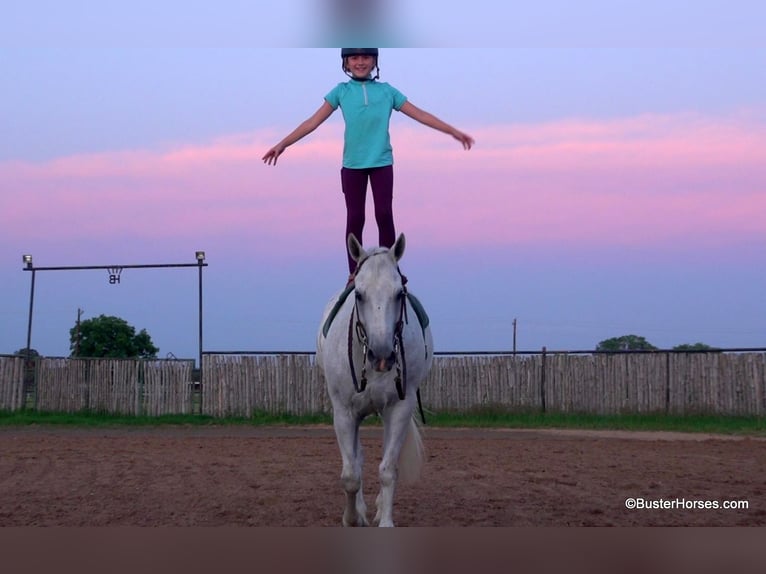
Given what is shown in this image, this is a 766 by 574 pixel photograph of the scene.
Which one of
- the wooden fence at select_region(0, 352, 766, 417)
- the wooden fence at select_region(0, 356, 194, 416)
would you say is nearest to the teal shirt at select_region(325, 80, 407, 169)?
the wooden fence at select_region(0, 352, 766, 417)

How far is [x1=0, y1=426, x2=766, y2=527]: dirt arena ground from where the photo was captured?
881cm

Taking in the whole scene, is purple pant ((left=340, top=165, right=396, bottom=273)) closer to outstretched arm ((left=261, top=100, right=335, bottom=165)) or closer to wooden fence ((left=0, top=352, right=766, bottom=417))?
outstretched arm ((left=261, top=100, right=335, bottom=165))

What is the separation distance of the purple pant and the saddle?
0.22m

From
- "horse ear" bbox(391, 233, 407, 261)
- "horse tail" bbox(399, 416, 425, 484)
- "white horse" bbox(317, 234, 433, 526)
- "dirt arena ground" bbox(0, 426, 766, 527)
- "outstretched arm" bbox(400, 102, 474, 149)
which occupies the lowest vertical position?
"dirt arena ground" bbox(0, 426, 766, 527)

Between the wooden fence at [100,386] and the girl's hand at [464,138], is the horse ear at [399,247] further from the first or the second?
the wooden fence at [100,386]

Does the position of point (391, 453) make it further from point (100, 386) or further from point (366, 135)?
point (100, 386)

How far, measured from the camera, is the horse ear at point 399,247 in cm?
677

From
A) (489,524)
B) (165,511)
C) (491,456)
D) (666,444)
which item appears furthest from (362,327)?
(666,444)

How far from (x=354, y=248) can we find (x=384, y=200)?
0.81m

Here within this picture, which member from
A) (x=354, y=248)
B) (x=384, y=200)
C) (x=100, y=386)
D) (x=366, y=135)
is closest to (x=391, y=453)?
(x=354, y=248)

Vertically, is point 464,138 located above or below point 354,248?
above

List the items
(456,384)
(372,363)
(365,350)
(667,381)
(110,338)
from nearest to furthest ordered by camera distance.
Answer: (372,363) → (365,350) → (667,381) → (456,384) → (110,338)

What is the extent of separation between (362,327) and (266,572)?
3759 mm

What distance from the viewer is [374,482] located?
1177 centimetres
